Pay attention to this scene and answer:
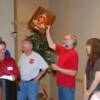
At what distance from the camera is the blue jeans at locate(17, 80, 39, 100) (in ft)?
16.2

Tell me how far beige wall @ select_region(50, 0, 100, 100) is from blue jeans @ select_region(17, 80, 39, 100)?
0.95 m

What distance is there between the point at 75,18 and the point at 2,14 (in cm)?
165

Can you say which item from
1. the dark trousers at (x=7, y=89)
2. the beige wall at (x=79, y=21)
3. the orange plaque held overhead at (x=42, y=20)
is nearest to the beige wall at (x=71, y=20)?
the beige wall at (x=79, y=21)

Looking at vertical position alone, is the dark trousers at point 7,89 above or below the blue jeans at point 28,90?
above

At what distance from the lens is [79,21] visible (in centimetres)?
560

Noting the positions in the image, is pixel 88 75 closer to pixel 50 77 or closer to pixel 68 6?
pixel 68 6

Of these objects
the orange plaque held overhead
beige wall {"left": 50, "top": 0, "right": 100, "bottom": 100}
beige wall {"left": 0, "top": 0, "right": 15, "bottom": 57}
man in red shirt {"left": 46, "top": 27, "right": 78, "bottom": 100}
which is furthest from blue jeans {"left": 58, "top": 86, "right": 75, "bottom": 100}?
beige wall {"left": 0, "top": 0, "right": 15, "bottom": 57}

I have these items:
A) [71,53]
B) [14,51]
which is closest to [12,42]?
[14,51]

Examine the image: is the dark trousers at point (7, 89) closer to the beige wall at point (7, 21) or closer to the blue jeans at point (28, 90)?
the blue jeans at point (28, 90)

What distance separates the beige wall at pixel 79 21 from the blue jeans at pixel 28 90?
95cm

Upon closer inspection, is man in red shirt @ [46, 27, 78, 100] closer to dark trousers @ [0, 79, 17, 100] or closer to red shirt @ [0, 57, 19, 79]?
red shirt @ [0, 57, 19, 79]

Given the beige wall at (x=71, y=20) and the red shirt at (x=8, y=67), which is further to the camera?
the beige wall at (x=71, y=20)

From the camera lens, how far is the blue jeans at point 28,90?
4.93 meters

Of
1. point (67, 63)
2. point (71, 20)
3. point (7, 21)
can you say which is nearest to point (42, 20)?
point (71, 20)
